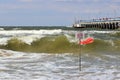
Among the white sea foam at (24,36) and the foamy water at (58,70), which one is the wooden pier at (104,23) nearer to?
the white sea foam at (24,36)

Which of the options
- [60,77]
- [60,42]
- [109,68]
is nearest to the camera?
[60,77]

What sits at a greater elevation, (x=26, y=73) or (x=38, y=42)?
(x=26, y=73)

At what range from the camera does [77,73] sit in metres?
14.4

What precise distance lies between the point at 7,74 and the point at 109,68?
4120mm

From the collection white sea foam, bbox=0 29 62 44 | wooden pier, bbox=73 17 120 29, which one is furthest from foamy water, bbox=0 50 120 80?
wooden pier, bbox=73 17 120 29

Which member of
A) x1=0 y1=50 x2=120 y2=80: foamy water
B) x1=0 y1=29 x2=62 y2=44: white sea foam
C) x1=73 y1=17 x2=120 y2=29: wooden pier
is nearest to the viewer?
x1=0 y1=50 x2=120 y2=80: foamy water

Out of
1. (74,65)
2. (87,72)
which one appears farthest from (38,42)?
(87,72)

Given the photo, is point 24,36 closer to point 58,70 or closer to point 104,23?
point 58,70

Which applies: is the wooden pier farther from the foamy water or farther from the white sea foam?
the foamy water

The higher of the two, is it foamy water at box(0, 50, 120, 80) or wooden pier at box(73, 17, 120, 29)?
foamy water at box(0, 50, 120, 80)

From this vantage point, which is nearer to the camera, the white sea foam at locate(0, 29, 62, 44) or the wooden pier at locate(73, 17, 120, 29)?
the white sea foam at locate(0, 29, 62, 44)

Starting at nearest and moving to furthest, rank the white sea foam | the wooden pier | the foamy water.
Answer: the foamy water < the white sea foam < the wooden pier

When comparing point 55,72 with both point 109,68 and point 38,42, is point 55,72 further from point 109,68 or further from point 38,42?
point 38,42

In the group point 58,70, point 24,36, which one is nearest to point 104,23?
point 24,36
